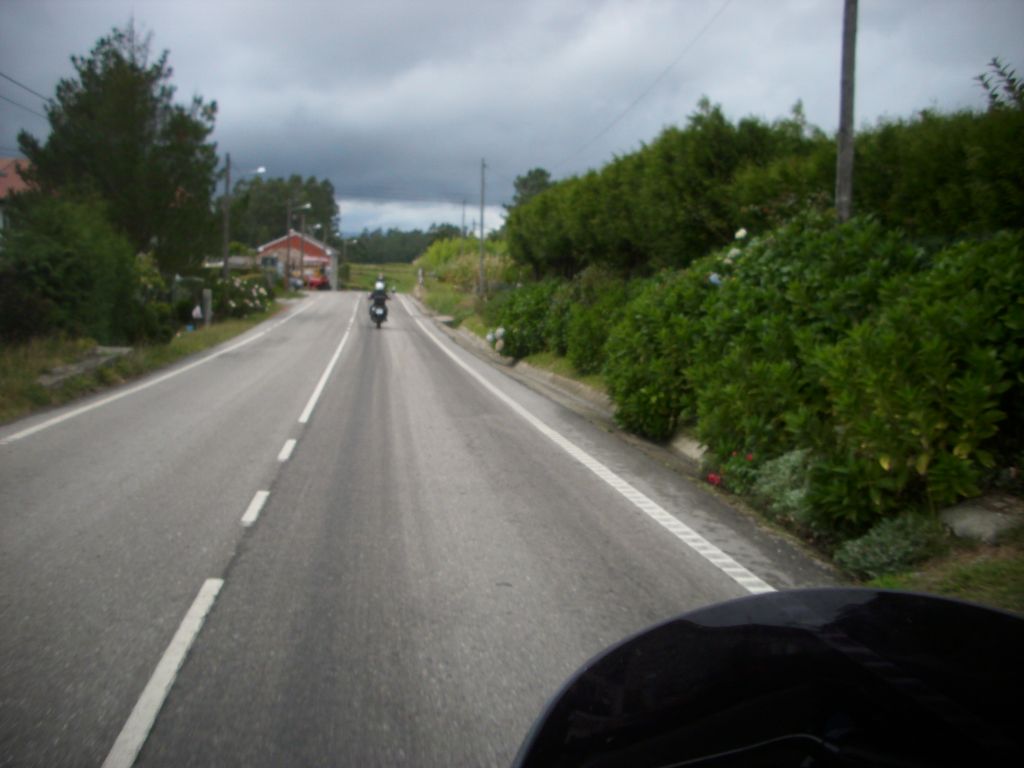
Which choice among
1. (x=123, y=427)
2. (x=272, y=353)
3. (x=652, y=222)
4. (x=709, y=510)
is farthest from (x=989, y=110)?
(x=272, y=353)

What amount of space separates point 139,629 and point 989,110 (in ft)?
29.1

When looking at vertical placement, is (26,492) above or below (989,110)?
below

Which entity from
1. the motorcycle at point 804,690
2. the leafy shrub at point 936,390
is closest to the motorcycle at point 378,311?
the leafy shrub at point 936,390

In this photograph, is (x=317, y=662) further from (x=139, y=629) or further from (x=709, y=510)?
(x=709, y=510)

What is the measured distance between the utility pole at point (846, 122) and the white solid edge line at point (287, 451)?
7.40m

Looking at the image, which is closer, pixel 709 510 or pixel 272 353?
pixel 709 510

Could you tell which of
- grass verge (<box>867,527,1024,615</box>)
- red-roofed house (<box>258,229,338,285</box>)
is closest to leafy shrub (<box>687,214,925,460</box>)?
grass verge (<box>867,527,1024,615</box>)

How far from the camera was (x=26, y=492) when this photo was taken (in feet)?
28.7

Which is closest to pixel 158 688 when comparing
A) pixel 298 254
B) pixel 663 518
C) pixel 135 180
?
pixel 663 518

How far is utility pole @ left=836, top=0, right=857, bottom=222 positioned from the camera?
1129cm

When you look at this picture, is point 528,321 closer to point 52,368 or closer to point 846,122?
point 52,368

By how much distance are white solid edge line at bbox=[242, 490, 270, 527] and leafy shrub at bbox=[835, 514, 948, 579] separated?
15.5ft

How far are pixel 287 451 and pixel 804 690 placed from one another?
970 cm

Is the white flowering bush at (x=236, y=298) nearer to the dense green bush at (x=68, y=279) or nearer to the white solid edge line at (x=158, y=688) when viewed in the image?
the dense green bush at (x=68, y=279)
